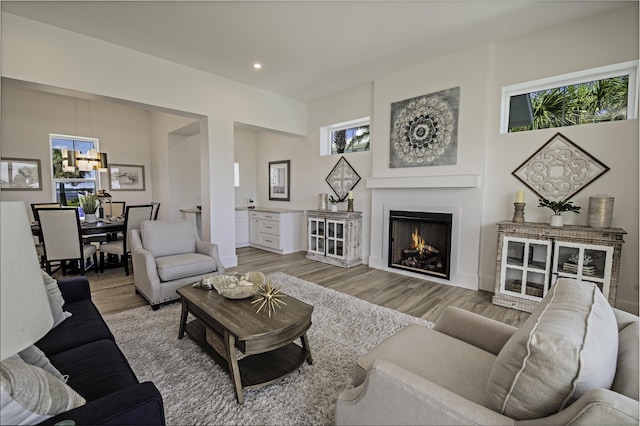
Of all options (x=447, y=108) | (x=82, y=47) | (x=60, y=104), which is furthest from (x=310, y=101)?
(x=60, y=104)

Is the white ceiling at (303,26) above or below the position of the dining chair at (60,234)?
→ above

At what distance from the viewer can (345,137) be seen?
5.27m

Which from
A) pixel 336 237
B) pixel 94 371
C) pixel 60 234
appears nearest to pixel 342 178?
pixel 336 237

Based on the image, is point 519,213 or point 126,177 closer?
point 519,213

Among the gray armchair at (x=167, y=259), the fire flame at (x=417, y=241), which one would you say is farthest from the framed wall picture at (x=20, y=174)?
the fire flame at (x=417, y=241)

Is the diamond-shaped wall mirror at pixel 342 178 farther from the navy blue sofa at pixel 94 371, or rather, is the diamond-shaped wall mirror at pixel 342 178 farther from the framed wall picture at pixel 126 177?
the framed wall picture at pixel 126 177

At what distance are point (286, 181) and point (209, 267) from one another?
10.8 ft

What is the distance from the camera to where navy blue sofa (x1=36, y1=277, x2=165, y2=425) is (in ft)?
2.97

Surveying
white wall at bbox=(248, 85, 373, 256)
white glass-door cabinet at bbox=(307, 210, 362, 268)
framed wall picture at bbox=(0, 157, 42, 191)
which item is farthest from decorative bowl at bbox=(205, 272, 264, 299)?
framed wall picture at bbox=(0, 157, 42, 191)

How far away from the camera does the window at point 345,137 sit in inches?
196

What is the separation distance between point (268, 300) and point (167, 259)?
1810 millimetres

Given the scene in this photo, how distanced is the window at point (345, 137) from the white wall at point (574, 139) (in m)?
1.99

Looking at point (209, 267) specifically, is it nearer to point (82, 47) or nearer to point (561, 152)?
point (82, 47)

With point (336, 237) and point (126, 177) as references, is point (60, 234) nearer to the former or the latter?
point (126, 177)
